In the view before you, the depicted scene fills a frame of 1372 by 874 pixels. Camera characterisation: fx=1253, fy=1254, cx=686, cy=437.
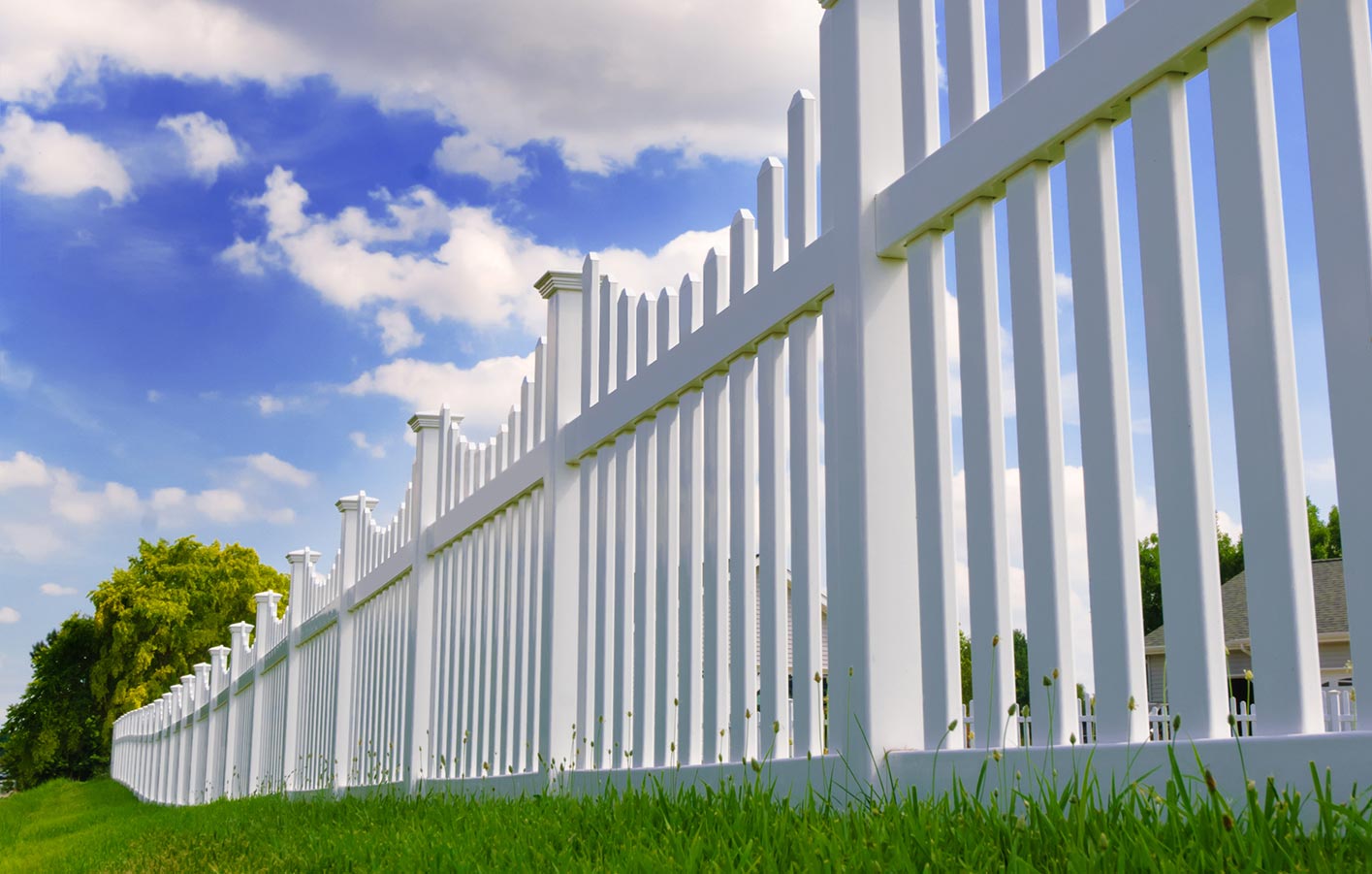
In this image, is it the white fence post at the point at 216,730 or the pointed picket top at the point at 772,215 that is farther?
the white fence post at the point at 216,730

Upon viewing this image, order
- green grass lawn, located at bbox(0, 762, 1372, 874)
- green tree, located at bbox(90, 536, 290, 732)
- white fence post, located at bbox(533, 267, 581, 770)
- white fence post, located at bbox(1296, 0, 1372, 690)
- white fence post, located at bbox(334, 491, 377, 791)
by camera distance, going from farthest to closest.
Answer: green tree, located at bbox(90, 536, 290, 732)
white fence post, located at bbox(334, 491, 377, 791)
white fence post, located at bbox(533, 267, 581, 770)
white fence post, located at bbox(1296, 0, 1372, 690)
green grass lawn, located at bbox(0, 762, 1372, 874)

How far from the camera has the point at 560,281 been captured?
18.0 ft

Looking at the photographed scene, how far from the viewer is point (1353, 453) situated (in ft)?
6.46

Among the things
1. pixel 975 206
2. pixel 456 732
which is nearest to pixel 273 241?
pixel 456 732

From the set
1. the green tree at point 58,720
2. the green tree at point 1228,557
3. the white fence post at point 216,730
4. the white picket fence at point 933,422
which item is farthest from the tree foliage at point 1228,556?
the green tree at point 58,720

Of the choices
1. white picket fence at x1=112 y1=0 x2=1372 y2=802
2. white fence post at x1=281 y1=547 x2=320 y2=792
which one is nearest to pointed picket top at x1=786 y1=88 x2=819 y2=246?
white picket fence at x1=112 y1=0 x2=1372 y2=802

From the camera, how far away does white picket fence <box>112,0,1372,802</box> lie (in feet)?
6.82

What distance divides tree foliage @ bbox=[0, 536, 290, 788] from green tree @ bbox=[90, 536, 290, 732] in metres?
0.03

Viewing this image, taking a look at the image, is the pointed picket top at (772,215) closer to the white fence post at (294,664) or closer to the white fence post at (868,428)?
the white fence post at (868,428)

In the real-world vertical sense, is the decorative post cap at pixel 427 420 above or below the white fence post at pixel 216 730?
above

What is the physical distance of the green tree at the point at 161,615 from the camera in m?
37.2

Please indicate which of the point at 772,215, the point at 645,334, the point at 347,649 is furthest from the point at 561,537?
the point at 347,649

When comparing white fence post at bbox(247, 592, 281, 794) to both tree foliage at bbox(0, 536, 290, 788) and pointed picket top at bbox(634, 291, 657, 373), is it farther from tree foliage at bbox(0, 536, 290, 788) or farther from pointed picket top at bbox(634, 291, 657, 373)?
tree foliage at bbox(0, 536, 290, 788)

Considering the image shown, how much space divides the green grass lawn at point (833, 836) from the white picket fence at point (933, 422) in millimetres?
280
